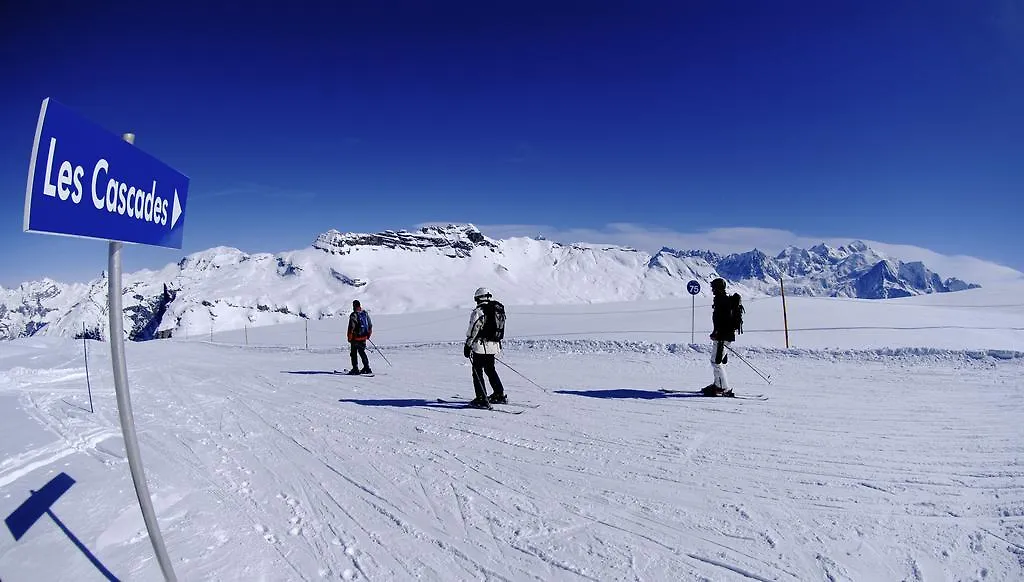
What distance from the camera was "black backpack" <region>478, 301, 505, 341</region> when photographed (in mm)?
8781

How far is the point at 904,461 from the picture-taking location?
545 cm

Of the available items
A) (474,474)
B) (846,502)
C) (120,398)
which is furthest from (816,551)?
(120,398)

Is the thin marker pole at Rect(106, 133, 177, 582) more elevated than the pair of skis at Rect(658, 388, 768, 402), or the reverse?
the thin marker pole at Rect(106, 133, 177, 582)

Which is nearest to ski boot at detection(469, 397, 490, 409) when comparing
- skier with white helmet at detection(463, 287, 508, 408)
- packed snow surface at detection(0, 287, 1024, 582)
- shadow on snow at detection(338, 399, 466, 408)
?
skier with white helmet at detection(463, 287, 508, 408)

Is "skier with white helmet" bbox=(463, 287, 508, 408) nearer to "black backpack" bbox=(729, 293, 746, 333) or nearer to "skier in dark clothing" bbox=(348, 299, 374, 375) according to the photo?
"black backpack" bbox=(729, 293, 746, 333)

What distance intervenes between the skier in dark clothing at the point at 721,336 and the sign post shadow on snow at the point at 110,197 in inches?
339

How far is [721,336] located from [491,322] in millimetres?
4615

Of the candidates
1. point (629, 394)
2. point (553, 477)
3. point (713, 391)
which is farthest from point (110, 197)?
point (713, 391)

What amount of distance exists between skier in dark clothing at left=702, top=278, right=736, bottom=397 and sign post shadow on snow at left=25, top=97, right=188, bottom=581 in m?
8.61

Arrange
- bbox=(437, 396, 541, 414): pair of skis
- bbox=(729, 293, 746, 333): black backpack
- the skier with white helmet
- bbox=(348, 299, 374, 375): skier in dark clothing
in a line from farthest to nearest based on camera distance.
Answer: bbox=(348, 299, 374, 375): skier in dark clothing, bbox=(729, 293, 746, 333): black backpack, the skier with white helmet, bbox=(437, 396, 541, 414): pair of skis

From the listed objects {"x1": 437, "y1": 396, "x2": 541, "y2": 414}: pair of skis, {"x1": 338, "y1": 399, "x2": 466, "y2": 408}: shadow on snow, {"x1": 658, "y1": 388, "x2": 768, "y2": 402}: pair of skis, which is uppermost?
{"x1": 658, "y1": 388, "x2": 768, "y2": 402}: pair of skis

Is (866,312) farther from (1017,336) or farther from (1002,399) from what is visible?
(1002,399)

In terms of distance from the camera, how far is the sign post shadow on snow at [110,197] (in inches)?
81.0

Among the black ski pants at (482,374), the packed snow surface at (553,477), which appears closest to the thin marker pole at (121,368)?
the packed snow surface at (553,477)
